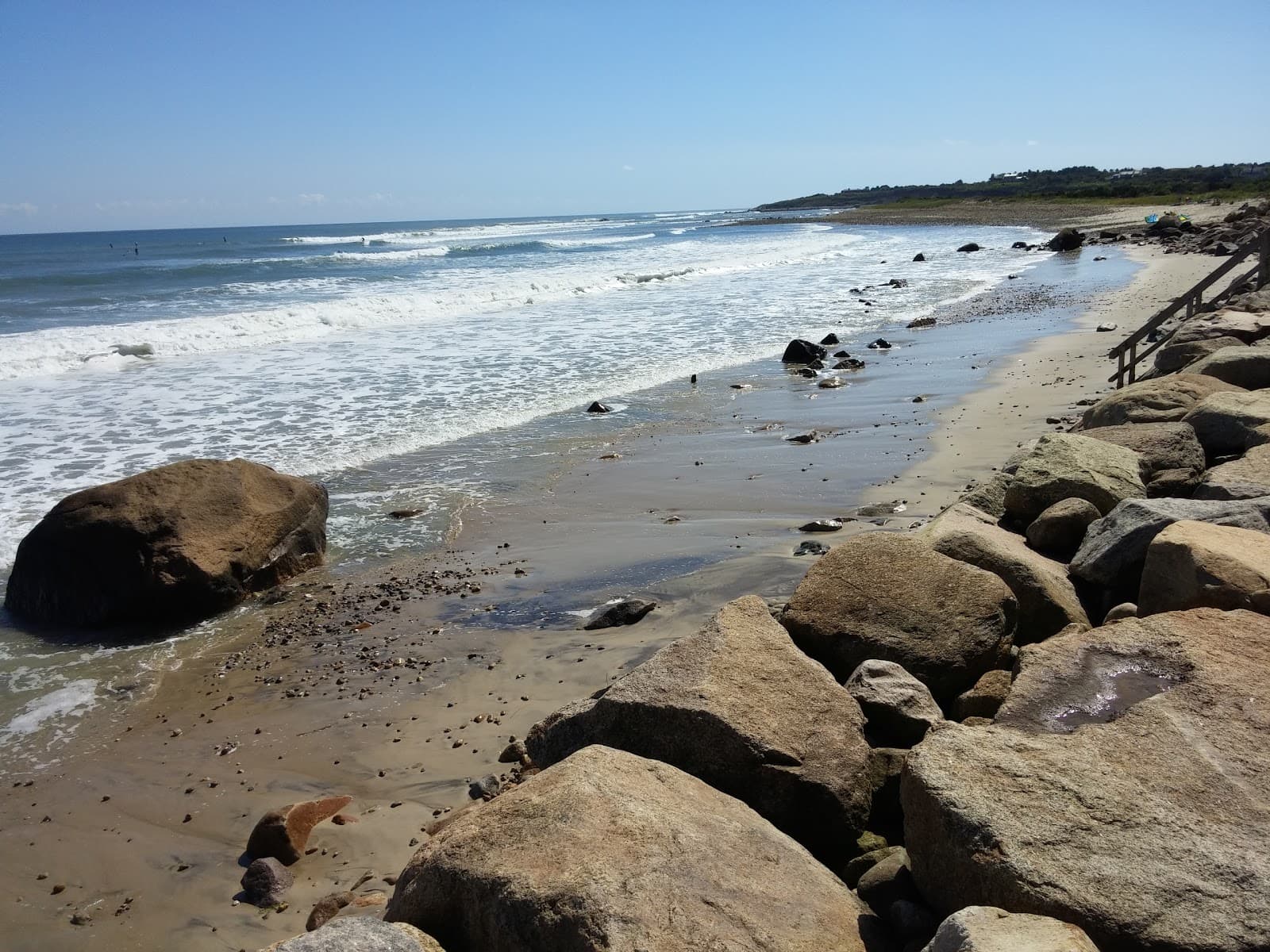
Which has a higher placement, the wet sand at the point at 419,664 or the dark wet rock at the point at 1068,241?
the dark wet rock at the point at 1068,241

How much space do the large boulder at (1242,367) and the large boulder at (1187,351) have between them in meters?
1.12

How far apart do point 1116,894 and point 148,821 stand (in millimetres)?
4321

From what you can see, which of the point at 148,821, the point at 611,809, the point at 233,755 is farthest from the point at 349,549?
the point at 611,809

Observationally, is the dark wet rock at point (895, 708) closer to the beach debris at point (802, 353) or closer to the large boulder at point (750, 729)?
the large boulder at point (750, 729)

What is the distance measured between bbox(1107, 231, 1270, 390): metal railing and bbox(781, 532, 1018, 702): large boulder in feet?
26.5

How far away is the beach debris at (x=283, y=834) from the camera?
4395mm

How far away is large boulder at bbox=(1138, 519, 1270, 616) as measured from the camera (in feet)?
Answer: 13.9

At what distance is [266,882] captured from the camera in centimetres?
415

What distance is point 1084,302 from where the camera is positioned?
23.4 metres

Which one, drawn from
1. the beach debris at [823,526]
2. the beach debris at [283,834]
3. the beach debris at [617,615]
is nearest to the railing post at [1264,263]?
the beach debris at [823,526]

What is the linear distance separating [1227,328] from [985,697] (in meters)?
9.08

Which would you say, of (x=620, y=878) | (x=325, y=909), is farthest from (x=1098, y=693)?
(x=325, y=909)

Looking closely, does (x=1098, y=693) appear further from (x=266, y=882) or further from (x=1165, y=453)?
(x=1165, y=453)

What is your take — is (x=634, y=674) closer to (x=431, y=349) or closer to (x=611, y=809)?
(x=611, y=809)
